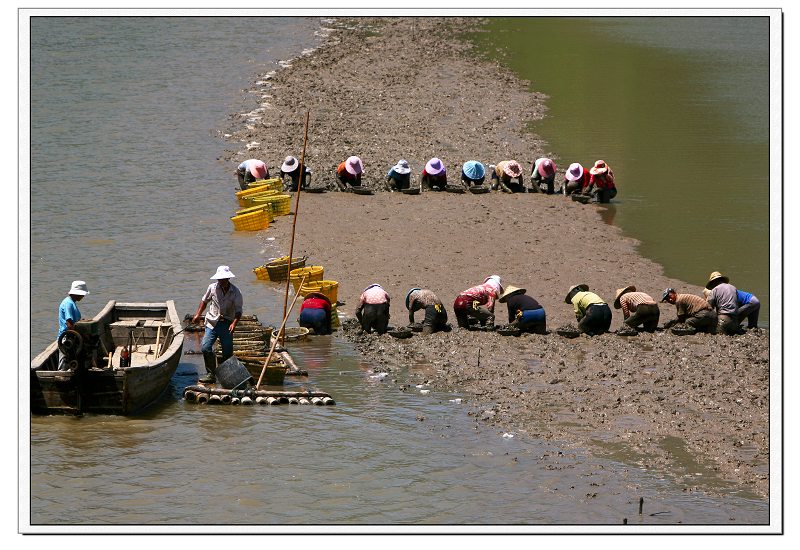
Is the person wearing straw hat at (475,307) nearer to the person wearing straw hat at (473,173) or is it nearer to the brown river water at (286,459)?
the brown river water at (286,459)

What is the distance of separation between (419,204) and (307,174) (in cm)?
302

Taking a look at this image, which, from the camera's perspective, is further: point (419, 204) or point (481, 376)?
point (419, 204)

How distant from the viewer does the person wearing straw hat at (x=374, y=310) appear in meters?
20.9

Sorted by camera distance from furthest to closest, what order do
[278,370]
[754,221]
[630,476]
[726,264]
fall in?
[754,221]
[726,264]
[278,370]
[630,476]

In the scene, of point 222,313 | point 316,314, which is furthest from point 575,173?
point 222,313

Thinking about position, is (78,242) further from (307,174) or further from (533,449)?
(533,449)

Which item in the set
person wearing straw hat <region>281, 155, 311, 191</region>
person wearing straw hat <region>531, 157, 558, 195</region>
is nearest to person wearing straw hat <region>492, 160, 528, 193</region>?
person wearing straw hat <region>531, 157, 558, 195</region>

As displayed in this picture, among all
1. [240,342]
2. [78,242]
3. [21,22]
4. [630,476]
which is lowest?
[630,476]

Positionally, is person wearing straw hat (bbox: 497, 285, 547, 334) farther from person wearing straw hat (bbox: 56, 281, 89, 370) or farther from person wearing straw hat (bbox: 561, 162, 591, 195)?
person wearing straw hat (bbox: 561, 162, 591, 195)

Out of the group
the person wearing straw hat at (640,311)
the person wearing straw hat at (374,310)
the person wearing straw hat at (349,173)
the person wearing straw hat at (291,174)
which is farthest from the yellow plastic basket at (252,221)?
the person wearing straw hat at (640,311)

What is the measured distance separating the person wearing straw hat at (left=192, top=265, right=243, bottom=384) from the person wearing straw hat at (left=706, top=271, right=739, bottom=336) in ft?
26.0

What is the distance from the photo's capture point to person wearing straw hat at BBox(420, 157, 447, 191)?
101 feet

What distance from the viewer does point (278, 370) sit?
1850cm

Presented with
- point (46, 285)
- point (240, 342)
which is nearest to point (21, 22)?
point (240, 342)
